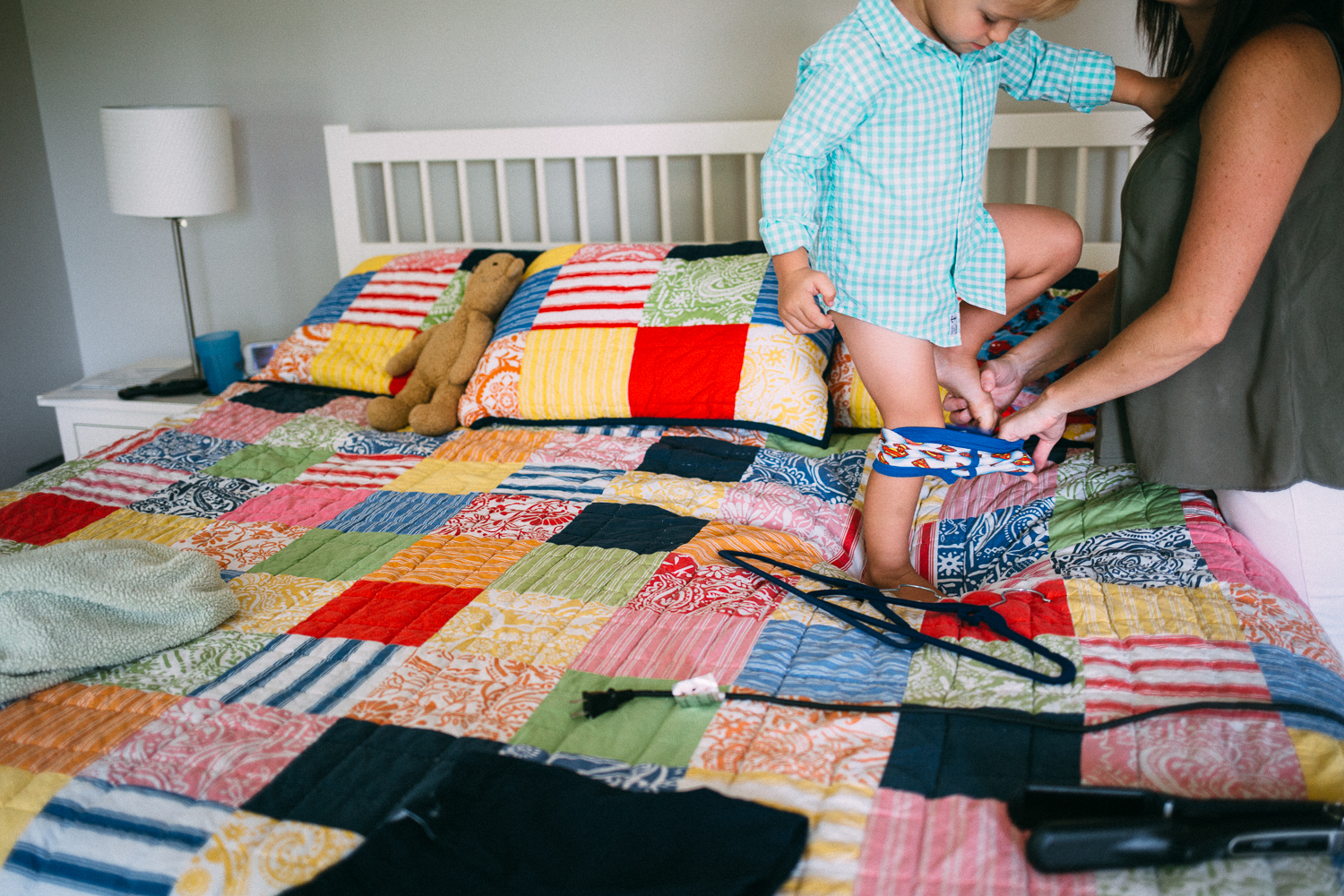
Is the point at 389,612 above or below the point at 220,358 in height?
below

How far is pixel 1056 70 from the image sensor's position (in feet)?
4.48

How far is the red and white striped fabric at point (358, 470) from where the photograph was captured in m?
1.66

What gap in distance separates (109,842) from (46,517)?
90 cm

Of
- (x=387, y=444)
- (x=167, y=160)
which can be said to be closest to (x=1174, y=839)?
(x=387, y=444)

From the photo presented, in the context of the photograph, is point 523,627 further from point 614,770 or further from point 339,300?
point 339,300

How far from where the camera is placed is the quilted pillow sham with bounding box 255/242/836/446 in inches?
69.5

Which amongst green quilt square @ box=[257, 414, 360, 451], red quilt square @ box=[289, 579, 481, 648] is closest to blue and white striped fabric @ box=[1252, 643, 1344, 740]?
red quilt square @ box=[289, 579, 481, 648]

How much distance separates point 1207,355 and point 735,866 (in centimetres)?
91

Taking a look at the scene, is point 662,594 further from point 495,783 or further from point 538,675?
point 495,783

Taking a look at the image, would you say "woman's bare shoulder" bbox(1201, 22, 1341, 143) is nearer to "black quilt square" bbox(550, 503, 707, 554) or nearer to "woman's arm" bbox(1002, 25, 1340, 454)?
"woman's arm" bbox(1002, 25, 1340, 454)

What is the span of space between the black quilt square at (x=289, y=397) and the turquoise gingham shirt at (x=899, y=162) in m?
1.23

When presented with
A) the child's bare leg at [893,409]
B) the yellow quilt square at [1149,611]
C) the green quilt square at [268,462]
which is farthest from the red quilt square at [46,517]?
the yellow quilt square at [1149,611]

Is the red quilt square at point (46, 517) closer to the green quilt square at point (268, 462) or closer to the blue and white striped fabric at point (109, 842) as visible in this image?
the green quilt square at point (268, 462)

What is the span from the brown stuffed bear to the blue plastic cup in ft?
2.31
